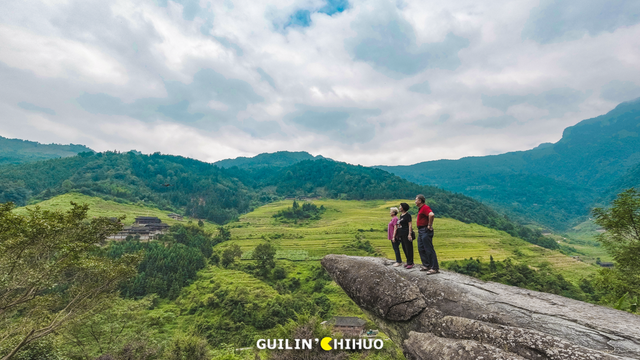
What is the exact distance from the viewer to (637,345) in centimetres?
432

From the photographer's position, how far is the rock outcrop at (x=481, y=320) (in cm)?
434

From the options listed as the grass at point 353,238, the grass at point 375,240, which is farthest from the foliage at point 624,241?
the grass at point 375,240

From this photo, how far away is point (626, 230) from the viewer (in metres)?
21.6

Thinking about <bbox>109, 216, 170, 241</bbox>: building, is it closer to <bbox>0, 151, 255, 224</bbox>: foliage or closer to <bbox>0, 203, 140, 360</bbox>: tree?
<bbox>0, 151, 255, 224</bbox>: foliage

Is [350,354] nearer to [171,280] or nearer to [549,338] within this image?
[549,338]

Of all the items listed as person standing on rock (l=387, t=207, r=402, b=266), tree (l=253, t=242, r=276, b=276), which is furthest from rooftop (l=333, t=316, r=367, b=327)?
person standing on rock (l=387, t=207, r=402, b=266)

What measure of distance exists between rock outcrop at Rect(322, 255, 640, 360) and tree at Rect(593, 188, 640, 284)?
22476mm

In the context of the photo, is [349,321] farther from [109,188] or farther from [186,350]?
[109,188]

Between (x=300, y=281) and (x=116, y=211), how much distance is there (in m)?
100.0

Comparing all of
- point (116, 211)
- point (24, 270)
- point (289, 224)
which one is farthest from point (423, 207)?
point (116, 211)

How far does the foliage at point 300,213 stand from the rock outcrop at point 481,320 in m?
128

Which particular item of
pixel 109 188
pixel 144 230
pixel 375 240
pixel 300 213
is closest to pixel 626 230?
pixel 375 240

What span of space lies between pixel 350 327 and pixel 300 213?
9929cm

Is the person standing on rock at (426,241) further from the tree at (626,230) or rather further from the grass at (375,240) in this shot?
the grass at (375,240)
